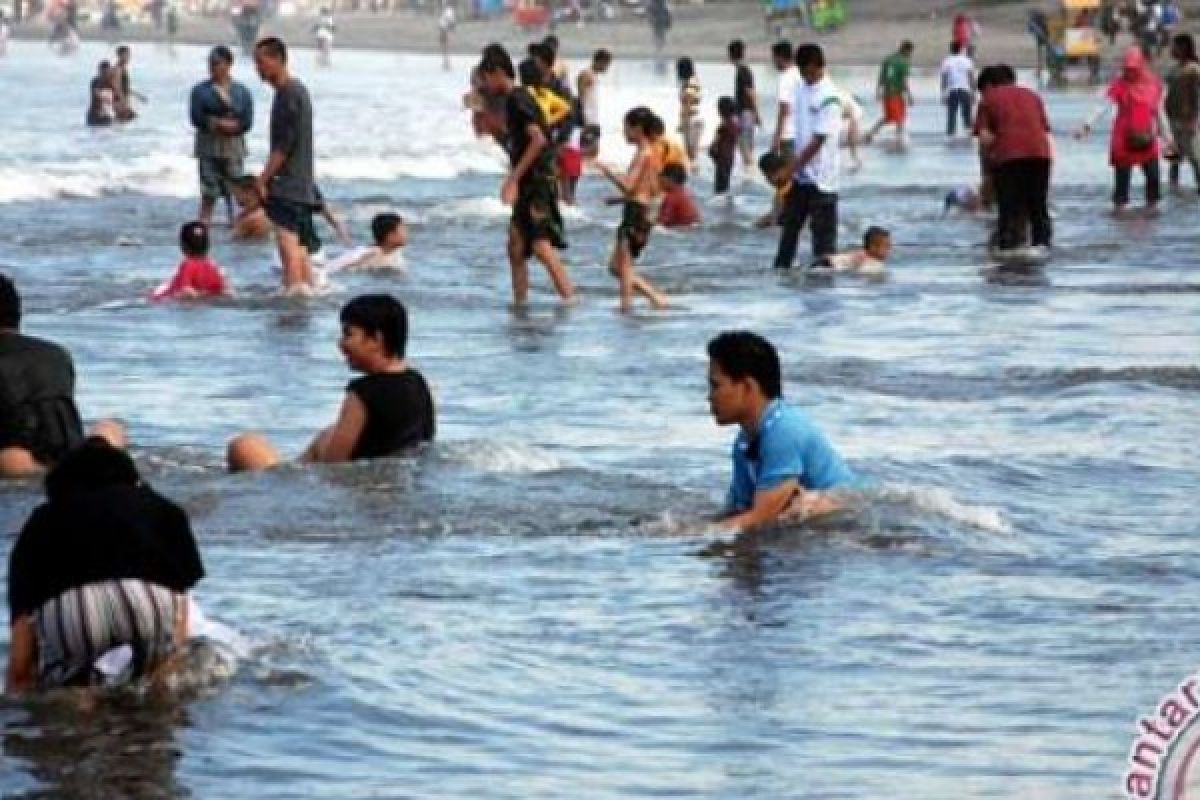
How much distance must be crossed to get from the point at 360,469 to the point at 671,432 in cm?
255

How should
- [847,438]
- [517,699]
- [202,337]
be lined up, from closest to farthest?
[517,699] → [847,438] → [202,337]

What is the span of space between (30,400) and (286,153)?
27.0 ft

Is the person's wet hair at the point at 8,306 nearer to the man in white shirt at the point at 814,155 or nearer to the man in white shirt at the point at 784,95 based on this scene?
the man in white shirt at the point at 814,155

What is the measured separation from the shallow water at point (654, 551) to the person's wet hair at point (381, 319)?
0.53 m

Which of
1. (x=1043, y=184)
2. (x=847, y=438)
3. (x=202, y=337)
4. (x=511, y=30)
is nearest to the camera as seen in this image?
(x=847, y=438)

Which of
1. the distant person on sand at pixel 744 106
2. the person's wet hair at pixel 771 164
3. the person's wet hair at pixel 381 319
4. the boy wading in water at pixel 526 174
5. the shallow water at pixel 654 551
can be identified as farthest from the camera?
the distant person on sand at pixel 744 106

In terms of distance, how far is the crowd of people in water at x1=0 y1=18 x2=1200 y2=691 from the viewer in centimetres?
893

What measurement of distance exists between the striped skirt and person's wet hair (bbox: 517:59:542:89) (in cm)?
1231

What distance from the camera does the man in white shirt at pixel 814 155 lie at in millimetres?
22406

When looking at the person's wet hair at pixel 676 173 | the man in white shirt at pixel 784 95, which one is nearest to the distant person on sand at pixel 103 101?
the man in white shirt at pixel 784 95

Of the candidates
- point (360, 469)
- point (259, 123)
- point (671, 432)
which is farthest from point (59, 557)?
point (259, 123)

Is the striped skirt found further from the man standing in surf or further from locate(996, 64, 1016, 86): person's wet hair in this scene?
locate(996, 64, 1016, 86): person's wet hair

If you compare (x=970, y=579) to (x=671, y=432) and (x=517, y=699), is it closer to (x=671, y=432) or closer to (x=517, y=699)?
(x=517, y=699)

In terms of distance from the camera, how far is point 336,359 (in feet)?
59.1
